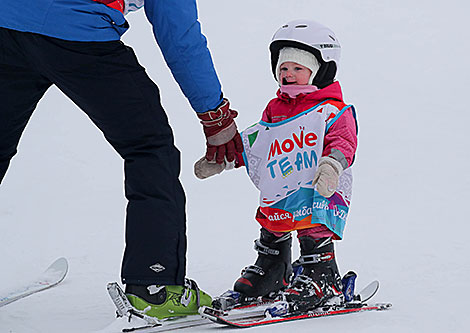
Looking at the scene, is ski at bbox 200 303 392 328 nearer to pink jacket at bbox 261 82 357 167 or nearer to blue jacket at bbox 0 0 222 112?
pink jacket at bbox 261 82 357 167

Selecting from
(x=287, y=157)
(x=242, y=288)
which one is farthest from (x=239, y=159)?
(x=242, y=288)

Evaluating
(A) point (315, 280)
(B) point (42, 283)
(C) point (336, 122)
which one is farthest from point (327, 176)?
(B) point (42, 283)

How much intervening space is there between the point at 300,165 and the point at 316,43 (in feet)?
1.67

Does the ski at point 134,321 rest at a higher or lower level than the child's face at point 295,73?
lower

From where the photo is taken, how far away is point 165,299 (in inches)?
102

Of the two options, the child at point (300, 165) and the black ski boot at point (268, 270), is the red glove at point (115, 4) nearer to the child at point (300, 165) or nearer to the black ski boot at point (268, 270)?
the child at point (300, 165)

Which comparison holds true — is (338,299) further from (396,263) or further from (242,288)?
(396,263)

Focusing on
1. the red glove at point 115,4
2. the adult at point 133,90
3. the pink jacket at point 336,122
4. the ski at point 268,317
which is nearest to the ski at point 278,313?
the ski at point 268,317

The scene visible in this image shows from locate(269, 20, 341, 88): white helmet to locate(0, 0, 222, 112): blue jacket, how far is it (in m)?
0.55

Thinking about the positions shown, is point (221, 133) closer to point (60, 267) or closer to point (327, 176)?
point (327, 176)

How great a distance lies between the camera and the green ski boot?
2555mm

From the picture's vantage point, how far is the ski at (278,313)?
266 cm

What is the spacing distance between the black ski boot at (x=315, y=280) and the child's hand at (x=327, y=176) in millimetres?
360

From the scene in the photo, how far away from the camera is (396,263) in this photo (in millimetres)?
3816
